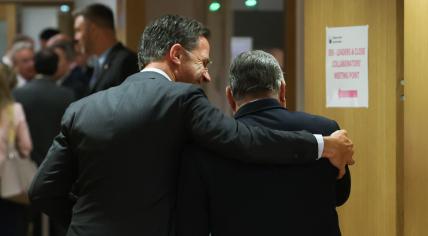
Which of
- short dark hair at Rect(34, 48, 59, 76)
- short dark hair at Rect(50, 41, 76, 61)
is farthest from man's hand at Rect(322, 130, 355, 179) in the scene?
short dark hair at Rect(50, 41, 76, 61)

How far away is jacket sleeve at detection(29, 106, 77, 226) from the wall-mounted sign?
1713mm

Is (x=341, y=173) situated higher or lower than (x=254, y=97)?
lower

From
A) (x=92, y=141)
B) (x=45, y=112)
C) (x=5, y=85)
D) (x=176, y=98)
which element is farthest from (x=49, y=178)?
(x=45, y=112)

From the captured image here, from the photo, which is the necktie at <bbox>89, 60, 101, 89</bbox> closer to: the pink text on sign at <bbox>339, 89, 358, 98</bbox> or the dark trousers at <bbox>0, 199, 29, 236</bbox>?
the dark trousers at <bbox>0, 199, 29, 236</bbox>

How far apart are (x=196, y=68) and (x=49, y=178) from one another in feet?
2.05

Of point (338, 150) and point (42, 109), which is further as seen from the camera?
point (42, 109)

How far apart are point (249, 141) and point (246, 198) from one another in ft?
0.60

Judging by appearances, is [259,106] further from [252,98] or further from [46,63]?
[46,63]

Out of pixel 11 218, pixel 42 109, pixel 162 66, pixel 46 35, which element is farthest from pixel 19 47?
pixel 162 66

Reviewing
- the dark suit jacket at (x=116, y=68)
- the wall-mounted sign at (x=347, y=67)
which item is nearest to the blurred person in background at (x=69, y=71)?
the dark suit jacket at (x=116, y=68)

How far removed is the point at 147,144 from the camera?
2.49 meters

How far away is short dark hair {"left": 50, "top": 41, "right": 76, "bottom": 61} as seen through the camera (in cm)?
701

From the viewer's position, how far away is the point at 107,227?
2535 mm

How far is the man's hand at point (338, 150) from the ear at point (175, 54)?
1.92 ft
